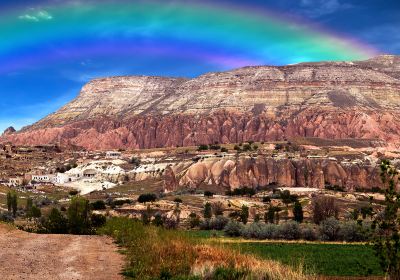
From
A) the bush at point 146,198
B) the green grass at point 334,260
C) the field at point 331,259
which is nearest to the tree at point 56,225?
the field at point 331,259

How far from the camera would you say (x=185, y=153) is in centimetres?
16325

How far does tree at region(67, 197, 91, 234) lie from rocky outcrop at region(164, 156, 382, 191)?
83.6 metres

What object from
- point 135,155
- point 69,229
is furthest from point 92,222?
point 135,155

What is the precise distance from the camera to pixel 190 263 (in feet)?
50.5

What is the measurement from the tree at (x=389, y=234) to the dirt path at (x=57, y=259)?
7.95m

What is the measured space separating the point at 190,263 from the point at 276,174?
114999 mm

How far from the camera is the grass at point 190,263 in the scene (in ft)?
42.2

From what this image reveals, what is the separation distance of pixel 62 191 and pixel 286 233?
82.6 metres

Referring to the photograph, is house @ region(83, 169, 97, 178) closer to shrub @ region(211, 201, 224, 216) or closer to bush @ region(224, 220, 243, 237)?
shrub @ region(211, 201, 224, 216)

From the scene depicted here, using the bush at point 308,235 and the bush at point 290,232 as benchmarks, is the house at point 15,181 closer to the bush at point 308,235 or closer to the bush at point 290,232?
the bush at point 290,232

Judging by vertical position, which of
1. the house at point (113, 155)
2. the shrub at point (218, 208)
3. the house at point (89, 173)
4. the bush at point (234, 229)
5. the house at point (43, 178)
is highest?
the house at point (113, 155)

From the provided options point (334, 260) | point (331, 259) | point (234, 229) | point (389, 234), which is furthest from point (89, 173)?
point (389, 234)

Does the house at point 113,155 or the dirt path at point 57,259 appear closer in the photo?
the dirt path at point 57,259

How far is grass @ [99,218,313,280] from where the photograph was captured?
42.2ft
